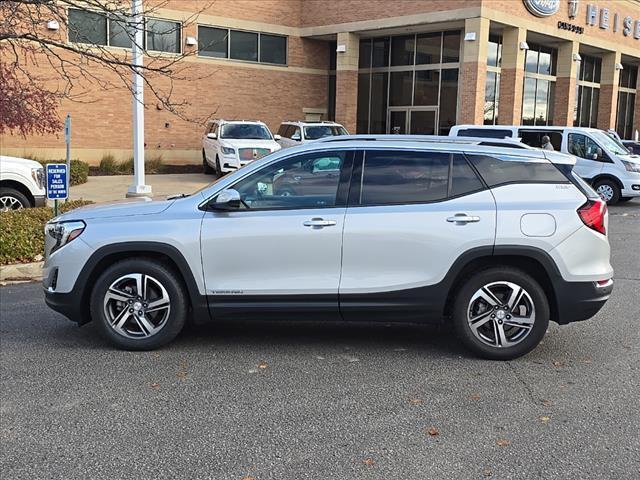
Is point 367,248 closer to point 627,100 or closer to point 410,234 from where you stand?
point 410,234

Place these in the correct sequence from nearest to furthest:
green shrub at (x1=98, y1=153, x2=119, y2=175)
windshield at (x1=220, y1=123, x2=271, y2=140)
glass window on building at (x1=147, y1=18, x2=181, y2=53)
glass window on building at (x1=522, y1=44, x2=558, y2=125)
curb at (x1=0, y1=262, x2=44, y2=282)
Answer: curb at (x1=0, y1=262, x2=44, y2=282), windshield at (x1=220, y1=123, x2=271, y2=140), green shrub at (x1=98, y1=153, x2=119, y2=175), glass window on building at (x1=147, y1=18, x2=181, y2=53), glass window on building at (x1=522, y1=44, x2=558, y2=125)

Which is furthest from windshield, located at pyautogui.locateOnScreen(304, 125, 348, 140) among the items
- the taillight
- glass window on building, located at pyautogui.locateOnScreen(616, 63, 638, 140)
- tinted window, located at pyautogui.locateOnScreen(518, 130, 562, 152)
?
glass window on building, located at pyautogui.locateOnScreen(616, 63, 638, 140)

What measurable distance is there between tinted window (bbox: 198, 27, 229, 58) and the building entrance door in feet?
25.9

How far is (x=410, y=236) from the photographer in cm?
521

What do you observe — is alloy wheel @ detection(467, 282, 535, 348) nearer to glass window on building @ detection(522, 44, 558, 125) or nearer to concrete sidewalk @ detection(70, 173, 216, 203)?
concrete sidewalk @ detection(70, 173, 216, 203)

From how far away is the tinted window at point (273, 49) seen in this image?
29047 millimetres

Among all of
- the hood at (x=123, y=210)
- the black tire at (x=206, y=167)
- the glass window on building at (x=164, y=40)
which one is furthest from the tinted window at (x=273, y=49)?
the hood at (x=123, y=210)

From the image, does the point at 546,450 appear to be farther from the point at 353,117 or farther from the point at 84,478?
the point at 353,117

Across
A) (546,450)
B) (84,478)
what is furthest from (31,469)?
(546,450)

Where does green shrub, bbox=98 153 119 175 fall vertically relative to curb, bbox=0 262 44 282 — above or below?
above

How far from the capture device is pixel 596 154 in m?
17.1

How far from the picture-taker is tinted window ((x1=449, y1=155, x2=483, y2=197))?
17.5 feet

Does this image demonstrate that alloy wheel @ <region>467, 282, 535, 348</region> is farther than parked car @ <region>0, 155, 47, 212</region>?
No

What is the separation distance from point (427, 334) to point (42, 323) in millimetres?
3699
